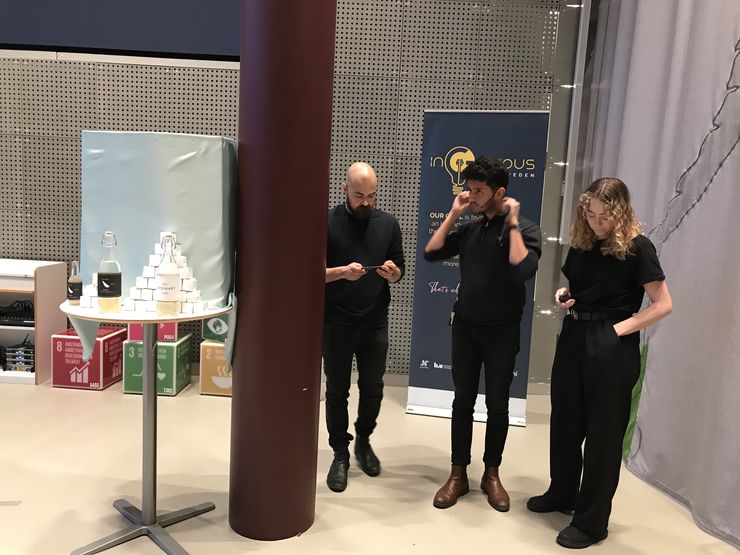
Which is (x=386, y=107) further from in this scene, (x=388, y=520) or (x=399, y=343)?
(x=388, y=520)

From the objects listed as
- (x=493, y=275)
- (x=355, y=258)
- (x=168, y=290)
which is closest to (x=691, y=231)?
(x=493, y=275)

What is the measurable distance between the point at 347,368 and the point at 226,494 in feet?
2.91

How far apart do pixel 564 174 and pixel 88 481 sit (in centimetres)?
401

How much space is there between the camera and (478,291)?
111 inches

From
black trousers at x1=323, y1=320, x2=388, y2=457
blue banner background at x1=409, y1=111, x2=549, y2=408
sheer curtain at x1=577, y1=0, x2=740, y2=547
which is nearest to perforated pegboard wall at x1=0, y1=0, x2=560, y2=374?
blue banner background at x1=409, y1=111, x2=549, y2=408

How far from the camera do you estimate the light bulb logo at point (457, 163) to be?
421 centimetres

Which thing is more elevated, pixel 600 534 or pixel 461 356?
pixel 461 356

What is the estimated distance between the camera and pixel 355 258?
9.82 ft

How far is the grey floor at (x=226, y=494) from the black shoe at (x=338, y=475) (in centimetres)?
5

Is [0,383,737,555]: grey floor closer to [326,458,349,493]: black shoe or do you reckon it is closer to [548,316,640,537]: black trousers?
[326,458,349,493]: black shoe

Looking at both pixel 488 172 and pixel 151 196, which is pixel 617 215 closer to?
pixel 488 172

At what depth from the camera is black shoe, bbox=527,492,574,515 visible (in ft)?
9.72

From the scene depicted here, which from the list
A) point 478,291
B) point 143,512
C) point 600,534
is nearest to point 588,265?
point 478,291

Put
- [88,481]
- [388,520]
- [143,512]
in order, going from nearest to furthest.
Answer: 1. [143,512]
2. [388,520]
3. [88,481]
